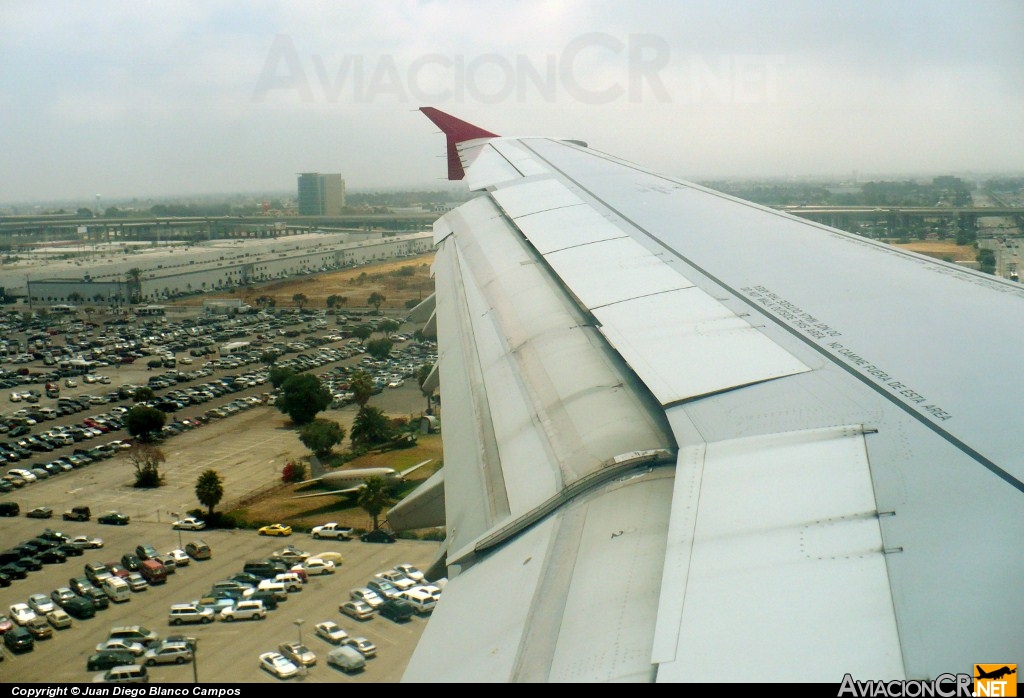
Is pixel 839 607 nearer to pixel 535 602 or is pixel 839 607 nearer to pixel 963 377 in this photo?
pixel 535 602

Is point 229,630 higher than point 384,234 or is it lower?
lower

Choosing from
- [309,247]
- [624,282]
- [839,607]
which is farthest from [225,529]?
[309,247]

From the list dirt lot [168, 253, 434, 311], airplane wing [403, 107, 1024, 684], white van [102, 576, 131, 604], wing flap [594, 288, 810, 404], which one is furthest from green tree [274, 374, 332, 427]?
wing flap [594, 288, 810, 404]

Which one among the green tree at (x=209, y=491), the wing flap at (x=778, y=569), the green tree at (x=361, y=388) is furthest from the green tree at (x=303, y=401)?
the wing flap at (x=778, y=569)

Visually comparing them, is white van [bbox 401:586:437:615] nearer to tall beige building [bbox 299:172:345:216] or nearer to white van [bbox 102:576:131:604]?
white van [bbox 102:576:131:604]

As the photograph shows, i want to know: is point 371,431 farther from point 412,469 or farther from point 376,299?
point 376,299

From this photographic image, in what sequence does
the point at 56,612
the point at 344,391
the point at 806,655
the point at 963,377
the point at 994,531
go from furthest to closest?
the point at 344,391 → the point at 56,612 → the point at 963,377 → the point at 994,531 → the point at 806,655

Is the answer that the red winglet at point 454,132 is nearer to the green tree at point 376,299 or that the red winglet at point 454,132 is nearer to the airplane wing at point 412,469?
the airplane wing at point 412,469
